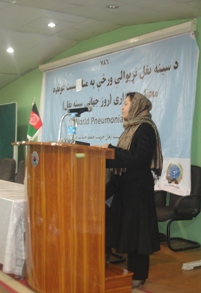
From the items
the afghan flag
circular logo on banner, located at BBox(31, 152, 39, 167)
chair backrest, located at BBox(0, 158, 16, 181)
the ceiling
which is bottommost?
chair backrest, located at BBox(0, 158, 16, 181)

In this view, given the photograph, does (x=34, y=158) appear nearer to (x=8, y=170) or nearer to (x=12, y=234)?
(x=12, y=234)

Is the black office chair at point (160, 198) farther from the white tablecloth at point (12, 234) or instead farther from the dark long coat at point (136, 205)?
the white tablecloth at point (12, 234)

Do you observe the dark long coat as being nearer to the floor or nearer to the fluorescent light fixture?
the floor

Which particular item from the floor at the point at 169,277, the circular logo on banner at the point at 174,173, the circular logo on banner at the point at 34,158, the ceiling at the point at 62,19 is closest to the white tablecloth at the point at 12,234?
the floor at the point at 169,277

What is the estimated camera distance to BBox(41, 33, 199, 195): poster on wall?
15.3 feet

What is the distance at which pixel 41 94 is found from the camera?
7.45 m

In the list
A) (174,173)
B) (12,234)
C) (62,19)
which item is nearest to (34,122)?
(62,19)

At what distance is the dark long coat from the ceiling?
1.88m

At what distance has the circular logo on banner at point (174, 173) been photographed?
4707 millimetres

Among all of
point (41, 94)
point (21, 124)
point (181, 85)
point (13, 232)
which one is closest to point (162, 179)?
point (181, 85)

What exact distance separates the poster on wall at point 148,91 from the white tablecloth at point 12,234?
6.41 feet

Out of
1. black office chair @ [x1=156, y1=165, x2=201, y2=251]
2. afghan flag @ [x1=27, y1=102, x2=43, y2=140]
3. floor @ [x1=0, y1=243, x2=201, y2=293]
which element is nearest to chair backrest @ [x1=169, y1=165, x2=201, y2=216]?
black office chair @ [x1=156, y1=165, x2=201, y2=251]

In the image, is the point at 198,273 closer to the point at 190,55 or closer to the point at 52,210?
the point at 52,210

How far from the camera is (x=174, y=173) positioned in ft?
15.7
